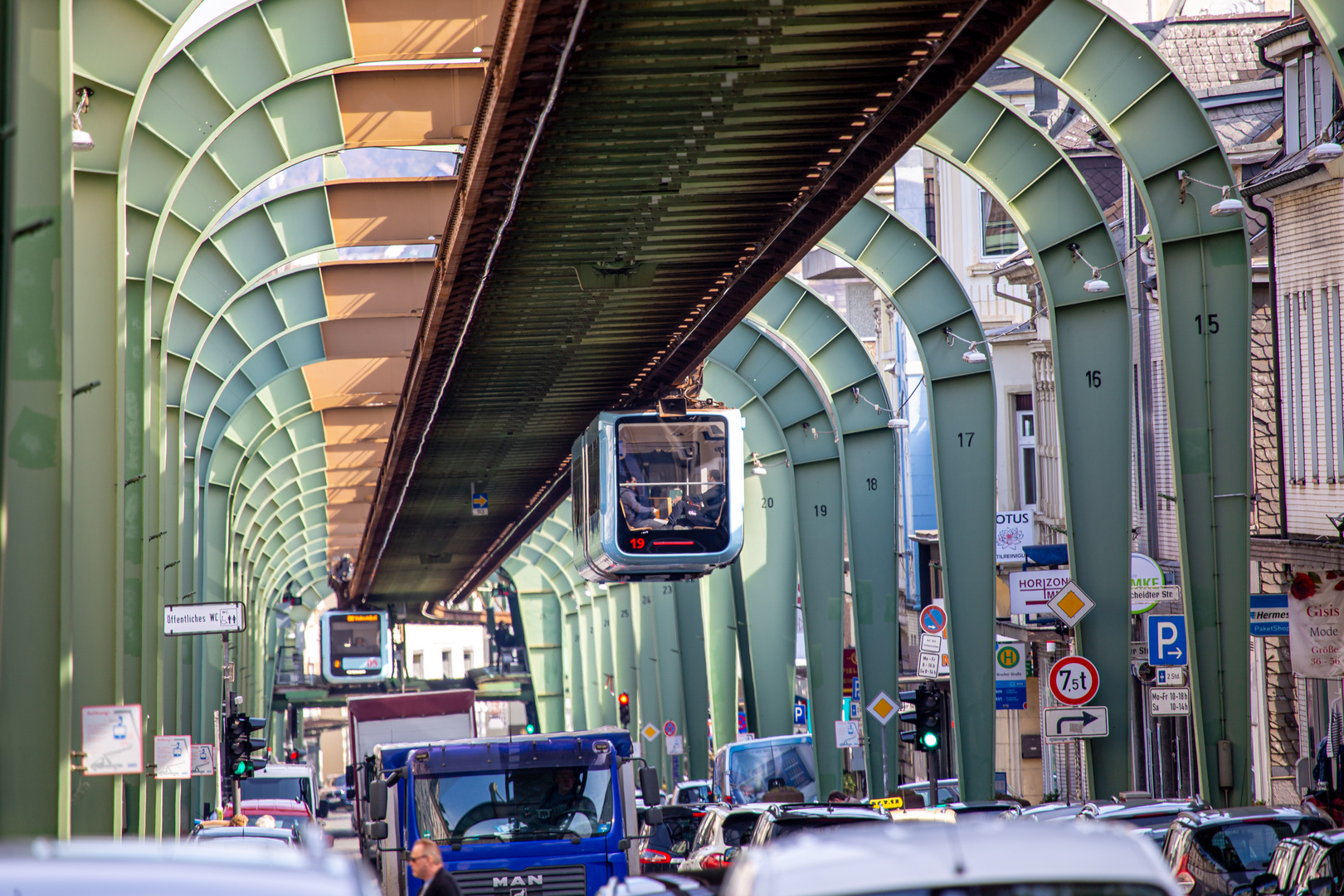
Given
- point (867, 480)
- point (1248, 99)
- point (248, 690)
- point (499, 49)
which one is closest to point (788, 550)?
point (867, 480)

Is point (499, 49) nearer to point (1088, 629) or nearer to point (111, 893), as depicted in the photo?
point (111, 893)

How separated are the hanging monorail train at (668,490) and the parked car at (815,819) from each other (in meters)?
6.67

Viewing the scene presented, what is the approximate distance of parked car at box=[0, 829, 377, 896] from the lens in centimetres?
468

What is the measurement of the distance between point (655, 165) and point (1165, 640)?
40.9ft

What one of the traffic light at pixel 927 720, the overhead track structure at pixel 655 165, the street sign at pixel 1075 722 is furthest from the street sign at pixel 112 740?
the traffic light at pixel 927 720

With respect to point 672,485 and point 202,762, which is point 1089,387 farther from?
point 202,762

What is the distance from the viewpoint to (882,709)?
29.6 metres

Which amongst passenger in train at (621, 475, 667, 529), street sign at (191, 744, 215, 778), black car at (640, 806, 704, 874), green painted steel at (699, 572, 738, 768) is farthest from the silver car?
green painted steel at (699, 572, 738, 768)

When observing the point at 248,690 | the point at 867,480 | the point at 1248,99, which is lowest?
the point at 248,690

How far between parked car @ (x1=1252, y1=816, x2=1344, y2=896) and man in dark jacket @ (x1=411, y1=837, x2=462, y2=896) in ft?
19.0

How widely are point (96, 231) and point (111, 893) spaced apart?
13048mm

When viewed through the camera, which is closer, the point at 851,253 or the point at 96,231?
the point at 96,231

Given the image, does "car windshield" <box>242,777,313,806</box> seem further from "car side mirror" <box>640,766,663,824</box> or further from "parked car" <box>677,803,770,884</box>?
"car side mirror" <box>640,766,663,824</box>

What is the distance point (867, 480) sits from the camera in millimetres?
31750
